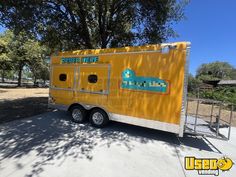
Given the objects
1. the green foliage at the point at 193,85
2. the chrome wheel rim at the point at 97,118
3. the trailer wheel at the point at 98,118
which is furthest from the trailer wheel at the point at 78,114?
the green foliage at the point at 193,85

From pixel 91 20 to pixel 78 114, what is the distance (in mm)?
7383

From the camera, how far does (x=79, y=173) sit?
3.74 metres

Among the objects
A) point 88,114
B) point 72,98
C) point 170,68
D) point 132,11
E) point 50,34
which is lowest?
point 88,114

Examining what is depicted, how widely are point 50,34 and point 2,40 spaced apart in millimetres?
20521

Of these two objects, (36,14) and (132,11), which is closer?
(36,14)

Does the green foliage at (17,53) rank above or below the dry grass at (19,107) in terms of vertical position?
above

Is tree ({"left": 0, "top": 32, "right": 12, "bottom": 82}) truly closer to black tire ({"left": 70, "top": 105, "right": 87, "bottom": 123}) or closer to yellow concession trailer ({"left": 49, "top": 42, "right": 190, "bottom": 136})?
yellow concession trailer ({"left": 49, "top": 42, "right": 190, "bottom": 136})

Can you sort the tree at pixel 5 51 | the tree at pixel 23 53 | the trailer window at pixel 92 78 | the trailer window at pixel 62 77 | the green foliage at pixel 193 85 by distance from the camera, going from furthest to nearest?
the tree at pixel 23 53 → the tree at pixel 5 51 → the green foliage at pixel 193 85 → the trailer window at pixel 62 77 → the trailer window at pixel 92 78

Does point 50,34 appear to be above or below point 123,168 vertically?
above

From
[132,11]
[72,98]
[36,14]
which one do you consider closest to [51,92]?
[72,98]

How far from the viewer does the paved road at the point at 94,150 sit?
12.7 ft

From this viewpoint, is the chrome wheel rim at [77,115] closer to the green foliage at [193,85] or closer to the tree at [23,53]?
the green foliage at [193,85]

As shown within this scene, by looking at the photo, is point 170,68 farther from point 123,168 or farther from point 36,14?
point 36,14

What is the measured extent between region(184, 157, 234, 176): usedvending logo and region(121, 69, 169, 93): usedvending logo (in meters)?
2.07
